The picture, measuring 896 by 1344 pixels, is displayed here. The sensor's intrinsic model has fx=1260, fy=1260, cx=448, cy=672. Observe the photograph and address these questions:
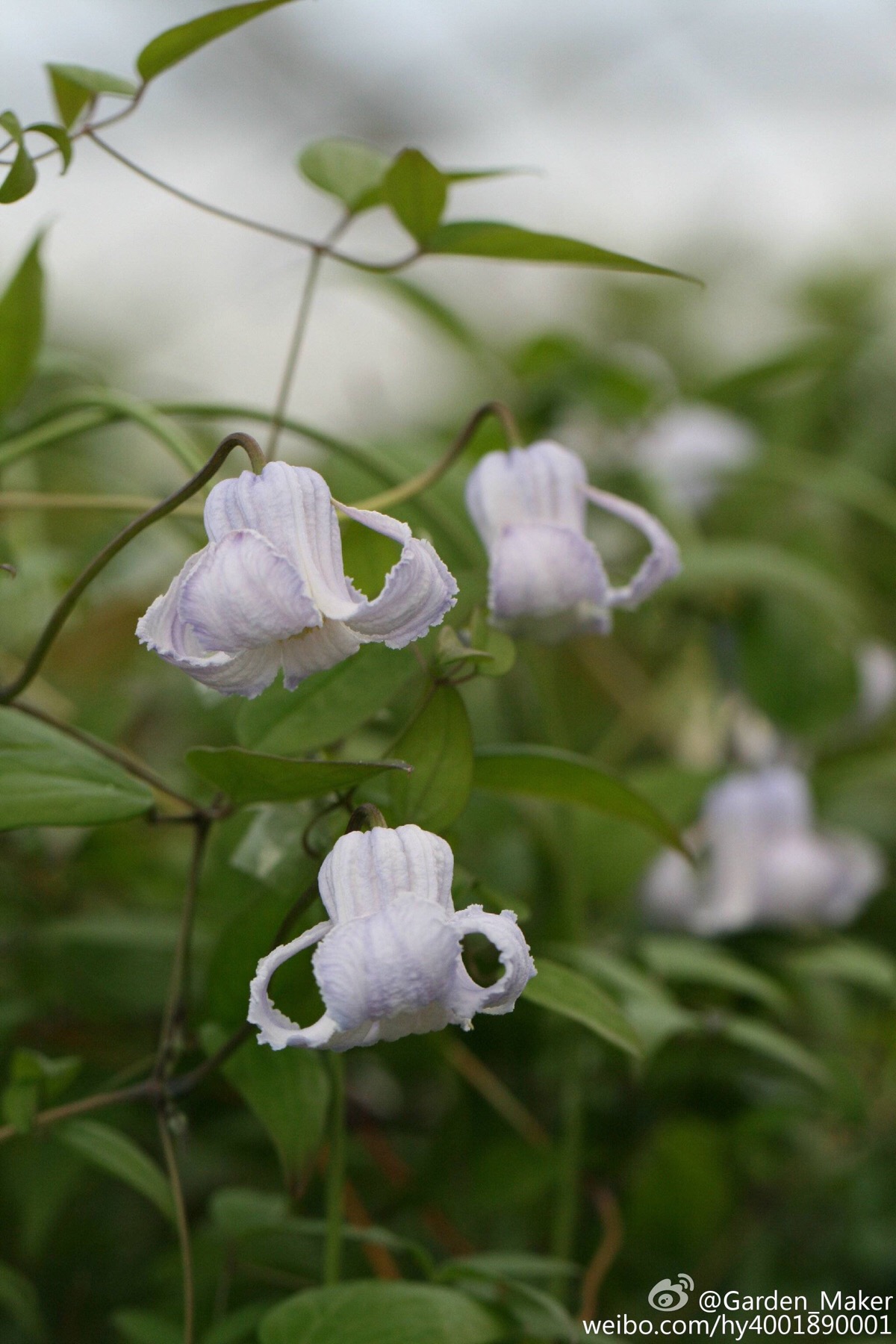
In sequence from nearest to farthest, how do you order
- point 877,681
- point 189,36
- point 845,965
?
point 189,36 → point 845,965 → point 877,681

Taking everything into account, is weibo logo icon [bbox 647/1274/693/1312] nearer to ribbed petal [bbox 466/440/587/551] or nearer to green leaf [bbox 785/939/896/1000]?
green leaf [bbox 785/939/896/1000]

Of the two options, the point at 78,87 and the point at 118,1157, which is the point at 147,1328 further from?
the point at 78,87

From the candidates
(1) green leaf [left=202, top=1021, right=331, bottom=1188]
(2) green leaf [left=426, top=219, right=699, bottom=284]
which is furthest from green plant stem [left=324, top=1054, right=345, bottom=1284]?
(2) green leaf [left=426, top=219, right=699, bottom=284]

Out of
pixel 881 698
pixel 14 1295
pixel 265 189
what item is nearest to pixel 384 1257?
pixel 14 1295

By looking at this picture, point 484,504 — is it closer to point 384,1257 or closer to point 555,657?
point 384,1257

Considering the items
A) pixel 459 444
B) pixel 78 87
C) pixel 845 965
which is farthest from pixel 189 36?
pixel 845 965

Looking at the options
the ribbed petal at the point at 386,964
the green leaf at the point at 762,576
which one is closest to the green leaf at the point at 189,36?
the ribbed petal at the point at 386,964
